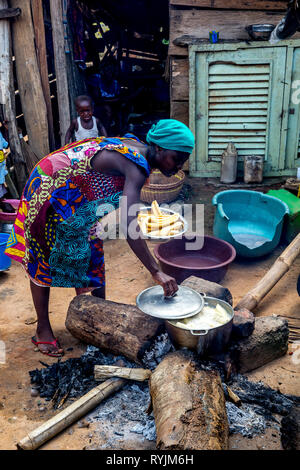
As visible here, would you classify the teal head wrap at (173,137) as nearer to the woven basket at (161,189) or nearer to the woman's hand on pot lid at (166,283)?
the woman's hand on pot lid at (166,283)

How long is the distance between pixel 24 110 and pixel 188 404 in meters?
4.78

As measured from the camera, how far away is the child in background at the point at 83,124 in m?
5.67

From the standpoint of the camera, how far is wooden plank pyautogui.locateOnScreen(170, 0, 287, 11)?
233 inches

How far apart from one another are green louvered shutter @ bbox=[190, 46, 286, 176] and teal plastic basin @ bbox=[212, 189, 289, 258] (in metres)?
1.57

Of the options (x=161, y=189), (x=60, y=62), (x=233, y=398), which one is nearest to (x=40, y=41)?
(x=60, y=62)

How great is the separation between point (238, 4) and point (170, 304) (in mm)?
5198

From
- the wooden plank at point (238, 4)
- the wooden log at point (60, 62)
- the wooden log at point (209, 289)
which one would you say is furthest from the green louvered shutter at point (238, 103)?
the wooden log at point (209, 289)

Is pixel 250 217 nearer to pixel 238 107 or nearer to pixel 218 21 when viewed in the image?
pixel 238 107

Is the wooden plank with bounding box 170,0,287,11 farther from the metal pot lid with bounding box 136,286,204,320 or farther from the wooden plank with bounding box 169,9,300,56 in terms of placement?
the metal pot lid with bounding box 136,286,204,320

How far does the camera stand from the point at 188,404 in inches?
85.1

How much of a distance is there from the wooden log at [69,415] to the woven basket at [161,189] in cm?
357

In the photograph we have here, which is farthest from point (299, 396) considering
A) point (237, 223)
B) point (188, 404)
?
point (237, 223)

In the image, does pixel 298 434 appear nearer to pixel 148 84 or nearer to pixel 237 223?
pixel 237 223

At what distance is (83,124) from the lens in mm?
5816
